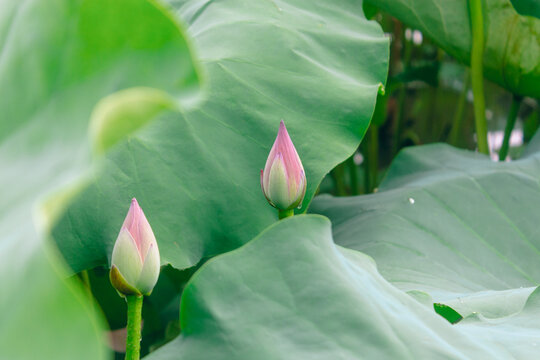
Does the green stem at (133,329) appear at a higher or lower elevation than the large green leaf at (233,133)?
lower

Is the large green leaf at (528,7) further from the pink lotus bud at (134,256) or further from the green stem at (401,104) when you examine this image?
the pink lotus bud at (134,256)

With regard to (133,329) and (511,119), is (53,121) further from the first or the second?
(511,119)

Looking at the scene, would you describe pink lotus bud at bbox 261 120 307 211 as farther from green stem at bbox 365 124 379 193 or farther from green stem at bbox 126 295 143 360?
green stem at bbox 365 124 379 193

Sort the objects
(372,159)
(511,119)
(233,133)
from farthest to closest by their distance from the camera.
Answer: (372,159) → (511,119) → (233,133)

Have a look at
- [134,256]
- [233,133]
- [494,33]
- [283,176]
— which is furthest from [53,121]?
[494,33]

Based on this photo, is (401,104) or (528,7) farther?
(401,104)

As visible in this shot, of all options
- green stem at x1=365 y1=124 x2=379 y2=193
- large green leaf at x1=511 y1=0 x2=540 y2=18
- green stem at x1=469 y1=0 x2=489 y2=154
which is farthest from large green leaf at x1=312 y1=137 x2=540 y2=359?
green stem at x1=365 y1=124 x2=379 y2=193

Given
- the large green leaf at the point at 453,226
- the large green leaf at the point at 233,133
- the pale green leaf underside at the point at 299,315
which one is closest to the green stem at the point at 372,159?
the large green leaf at the point at 453,226
